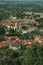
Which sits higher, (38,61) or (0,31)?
(38,61)

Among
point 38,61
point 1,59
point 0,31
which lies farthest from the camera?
point 0,31

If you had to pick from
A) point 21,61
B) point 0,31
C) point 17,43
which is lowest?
point 0,31

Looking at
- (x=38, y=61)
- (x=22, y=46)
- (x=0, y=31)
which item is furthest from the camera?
(x=0, y=31)

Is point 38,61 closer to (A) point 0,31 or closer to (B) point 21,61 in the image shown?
(B) point 21,61

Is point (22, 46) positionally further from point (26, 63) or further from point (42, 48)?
point (26, 63)

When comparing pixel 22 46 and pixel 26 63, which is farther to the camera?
pixel 22 46

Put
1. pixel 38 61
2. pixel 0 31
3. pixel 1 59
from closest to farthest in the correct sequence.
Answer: pixel 38 61 → pixel 1 59 → pixel 0 31

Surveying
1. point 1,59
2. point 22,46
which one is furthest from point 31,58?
point 22,46

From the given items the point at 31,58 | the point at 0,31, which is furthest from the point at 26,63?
the point at 0,31

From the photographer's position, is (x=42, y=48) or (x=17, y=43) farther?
(x=17, y=43)
